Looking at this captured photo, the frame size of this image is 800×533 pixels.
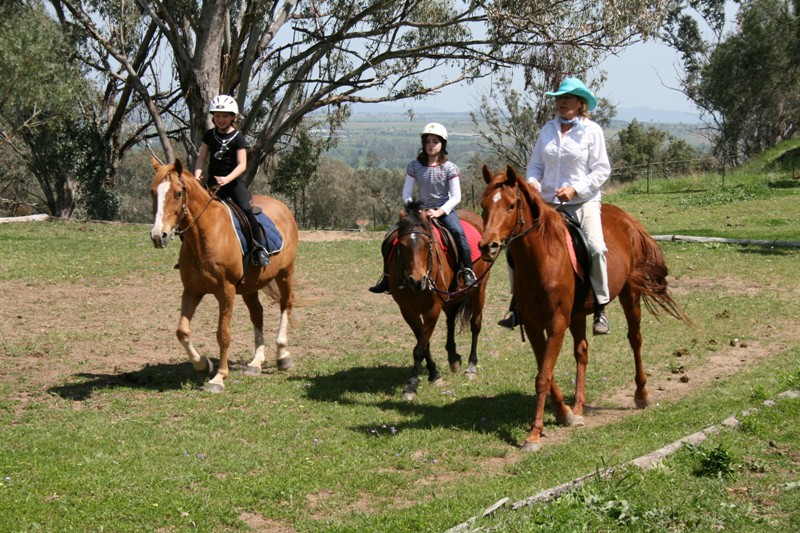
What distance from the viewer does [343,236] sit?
25359mm

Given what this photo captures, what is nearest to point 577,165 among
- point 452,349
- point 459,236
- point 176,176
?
point 459,236

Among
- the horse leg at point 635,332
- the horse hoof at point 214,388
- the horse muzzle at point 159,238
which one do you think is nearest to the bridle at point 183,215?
the horse muzzle at point 159,238

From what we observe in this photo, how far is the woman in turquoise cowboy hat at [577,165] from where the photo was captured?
311 inches

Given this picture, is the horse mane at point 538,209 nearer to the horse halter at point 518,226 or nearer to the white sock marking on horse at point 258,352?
the horse halter at point 518,226

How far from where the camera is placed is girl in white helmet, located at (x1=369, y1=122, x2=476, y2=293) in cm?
952

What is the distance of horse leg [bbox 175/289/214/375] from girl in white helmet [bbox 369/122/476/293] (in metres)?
1.95

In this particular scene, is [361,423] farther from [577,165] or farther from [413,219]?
[577,165]

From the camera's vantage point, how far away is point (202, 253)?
9.23m

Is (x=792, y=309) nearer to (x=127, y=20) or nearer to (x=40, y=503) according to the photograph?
(x=40, y=503)

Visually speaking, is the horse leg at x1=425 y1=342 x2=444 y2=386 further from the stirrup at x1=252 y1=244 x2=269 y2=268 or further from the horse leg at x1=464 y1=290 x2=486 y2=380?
the stirrup at x1=252 y1=244 x2=269 y2=268

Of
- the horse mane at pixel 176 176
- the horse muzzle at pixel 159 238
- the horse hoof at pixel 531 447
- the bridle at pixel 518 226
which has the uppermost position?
the horse mane at pixel 176 176

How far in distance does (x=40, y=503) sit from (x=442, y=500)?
2.70 m

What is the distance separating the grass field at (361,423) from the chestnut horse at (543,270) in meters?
0.40

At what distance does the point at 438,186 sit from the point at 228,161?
7.83ft
